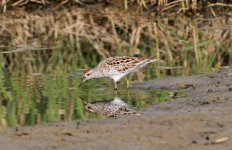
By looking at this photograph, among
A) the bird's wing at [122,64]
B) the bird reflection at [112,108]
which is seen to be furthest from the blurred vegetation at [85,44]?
the bird's wing at [122,64]

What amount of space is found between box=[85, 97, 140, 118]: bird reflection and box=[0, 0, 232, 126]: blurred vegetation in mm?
147

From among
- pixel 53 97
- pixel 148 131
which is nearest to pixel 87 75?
pixel 53 97

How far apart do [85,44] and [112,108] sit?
212 inches

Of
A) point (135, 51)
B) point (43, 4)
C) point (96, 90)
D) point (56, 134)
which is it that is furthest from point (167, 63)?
point (43, 4)

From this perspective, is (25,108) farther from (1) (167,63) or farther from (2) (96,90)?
(1) (167,63)

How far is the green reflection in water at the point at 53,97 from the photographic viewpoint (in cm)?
795

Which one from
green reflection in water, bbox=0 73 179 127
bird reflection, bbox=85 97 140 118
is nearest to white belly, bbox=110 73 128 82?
green reflection in water, bbox=0 73 179 127

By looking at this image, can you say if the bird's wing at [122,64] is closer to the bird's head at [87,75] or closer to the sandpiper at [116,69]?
A: the sandpiper at [116,69]

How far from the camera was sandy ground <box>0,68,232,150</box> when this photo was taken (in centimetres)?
631

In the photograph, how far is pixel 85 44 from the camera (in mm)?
13555

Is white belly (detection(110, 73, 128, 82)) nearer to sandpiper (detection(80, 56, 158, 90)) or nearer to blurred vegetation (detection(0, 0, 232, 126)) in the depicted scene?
sandpiper (detection(80, 56, 158, 90))

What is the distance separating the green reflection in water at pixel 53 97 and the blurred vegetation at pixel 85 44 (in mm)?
10

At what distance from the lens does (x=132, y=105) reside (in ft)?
27.7

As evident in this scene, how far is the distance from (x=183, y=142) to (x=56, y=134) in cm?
111
